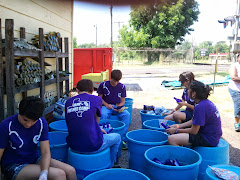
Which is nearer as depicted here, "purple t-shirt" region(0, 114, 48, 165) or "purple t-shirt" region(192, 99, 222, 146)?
"purple t-shirt" region(0, 114, 48, 165)

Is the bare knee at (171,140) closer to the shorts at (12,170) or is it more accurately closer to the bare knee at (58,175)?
the bare knee at (58,175)

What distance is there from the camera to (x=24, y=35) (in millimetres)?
4102

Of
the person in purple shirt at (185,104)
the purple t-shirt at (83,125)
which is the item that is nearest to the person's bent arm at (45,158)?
the purple t-shirt at (83,125)

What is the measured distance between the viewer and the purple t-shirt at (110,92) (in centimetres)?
416

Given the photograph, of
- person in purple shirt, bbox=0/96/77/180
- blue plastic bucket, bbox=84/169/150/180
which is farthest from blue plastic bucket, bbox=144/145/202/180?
person in purple shirt, bbox=0/96/77/180

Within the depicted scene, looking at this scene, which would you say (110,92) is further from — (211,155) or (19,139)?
(19,139)

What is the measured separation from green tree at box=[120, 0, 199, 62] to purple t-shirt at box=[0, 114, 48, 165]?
24.4m

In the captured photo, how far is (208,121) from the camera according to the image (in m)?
2.72

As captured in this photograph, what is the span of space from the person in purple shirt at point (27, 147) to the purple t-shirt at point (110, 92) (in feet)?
6.62

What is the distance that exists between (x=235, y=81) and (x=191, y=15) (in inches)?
951

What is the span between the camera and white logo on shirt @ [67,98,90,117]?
2.41 metres

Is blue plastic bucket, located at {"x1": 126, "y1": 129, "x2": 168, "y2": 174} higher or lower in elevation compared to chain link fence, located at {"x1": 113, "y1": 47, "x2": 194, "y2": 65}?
lower

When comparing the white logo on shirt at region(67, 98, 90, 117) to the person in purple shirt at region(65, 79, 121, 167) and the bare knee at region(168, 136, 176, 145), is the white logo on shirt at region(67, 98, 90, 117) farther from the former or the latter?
the bare knee at region(168, 136, 176, 145)

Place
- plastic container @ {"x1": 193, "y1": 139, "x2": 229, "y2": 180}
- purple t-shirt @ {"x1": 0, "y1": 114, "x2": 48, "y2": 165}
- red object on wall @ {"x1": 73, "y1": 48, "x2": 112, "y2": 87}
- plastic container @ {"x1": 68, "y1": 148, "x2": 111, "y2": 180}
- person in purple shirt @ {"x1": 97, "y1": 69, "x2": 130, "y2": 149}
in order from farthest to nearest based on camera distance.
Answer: red object on wall @ {"x1": 73, "y1": 48, "x2": 112, "y2": 87}
person in purple shirt @ {"x1": 97, "y1": 69, "x2": 130, "y2": 149}
plastic container @ {"x1": 193, "y1": 139, "x2": 229, "y2": 180}
plastic container @ {"x1": 68, "y1": 148, "x2": 111, "y2": 180}
purple t-shirt @ {"x1": 0, "y1": 114, "x2": 48, "y2": 165}
